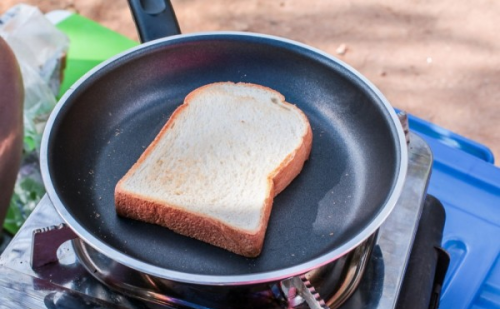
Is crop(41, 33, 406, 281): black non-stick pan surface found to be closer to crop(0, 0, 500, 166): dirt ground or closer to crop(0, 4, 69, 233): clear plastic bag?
crop(0, 4, 69, 233): clear plastic bag

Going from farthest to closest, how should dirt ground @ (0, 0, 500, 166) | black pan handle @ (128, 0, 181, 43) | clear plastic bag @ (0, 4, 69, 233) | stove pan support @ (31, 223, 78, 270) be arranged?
dirt ground @ (0, 0, 500, 166)
clear plastic bag @ (0, 4, 69, 233)
black pan handle @ (128, 0, 181, 43)
stove pan support @ (31, 223, 78, 270)

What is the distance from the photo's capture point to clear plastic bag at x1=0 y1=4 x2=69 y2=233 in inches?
68.0

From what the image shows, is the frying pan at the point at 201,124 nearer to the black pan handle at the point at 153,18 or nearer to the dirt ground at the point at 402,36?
the black pan handle at the point at 153,18

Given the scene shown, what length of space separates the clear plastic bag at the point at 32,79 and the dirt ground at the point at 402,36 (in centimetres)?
109

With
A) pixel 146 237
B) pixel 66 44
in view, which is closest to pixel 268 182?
pixel 146 237

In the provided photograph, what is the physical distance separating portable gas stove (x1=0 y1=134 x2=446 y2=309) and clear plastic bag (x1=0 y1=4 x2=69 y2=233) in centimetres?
69

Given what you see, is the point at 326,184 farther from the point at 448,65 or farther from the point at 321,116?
the point at 448,65

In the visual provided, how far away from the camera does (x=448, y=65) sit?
9.12 feet

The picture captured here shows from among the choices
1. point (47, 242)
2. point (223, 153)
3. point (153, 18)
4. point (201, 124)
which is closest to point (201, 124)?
point (201, 124)

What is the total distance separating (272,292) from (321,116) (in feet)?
1.46

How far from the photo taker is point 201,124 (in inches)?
46.8

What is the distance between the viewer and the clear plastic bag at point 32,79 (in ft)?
5.67

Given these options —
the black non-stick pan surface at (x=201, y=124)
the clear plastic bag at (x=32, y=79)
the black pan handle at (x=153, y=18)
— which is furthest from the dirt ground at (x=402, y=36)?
the black pan handle at (x=153, y=18)

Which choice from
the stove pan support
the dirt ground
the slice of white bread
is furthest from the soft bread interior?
the dirt ground
